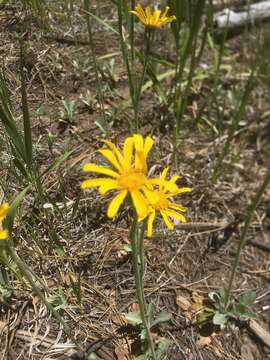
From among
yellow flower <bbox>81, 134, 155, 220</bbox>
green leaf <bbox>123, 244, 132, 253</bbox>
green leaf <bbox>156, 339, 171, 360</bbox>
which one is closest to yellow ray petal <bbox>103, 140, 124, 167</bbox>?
yellow flower <bbox>81, 134, 155, 220</bbox>

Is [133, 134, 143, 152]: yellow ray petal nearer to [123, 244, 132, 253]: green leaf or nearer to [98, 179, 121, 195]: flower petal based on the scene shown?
[98, 179, 121, 195]: flower petal

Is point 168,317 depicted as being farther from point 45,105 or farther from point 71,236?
point 45,105

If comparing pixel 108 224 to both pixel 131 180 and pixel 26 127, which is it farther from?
pixel 131 180

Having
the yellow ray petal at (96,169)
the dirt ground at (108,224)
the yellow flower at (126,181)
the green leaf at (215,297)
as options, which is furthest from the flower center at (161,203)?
the green leaf at (215,297)

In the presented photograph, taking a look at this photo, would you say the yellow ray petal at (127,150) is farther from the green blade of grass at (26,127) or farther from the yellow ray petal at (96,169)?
the green blade of grass at (26,127)

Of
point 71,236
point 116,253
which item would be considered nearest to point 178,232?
point 116,253

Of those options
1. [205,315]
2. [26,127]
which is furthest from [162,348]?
[26,127]

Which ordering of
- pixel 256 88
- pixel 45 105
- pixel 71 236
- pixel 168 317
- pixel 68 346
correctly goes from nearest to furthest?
1. pixel 68 346
2. pixel 168 317
3. pixel 71 236
4. pixel 45 105
5. pixel 256 88
